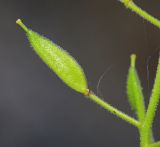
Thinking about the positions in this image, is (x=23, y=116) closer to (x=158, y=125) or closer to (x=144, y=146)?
(x=158, y=125)

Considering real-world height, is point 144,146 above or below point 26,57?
below

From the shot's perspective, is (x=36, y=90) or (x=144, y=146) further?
(x=36, y=90)

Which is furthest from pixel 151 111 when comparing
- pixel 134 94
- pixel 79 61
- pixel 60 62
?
pixel 79 61

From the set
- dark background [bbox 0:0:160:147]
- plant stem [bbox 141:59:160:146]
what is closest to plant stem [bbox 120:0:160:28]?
plant stem [bbox 141:59:160:146]

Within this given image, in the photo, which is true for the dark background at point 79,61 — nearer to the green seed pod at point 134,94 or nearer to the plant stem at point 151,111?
the green seed pod at point 134,94

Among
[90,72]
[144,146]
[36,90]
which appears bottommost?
[144,146]

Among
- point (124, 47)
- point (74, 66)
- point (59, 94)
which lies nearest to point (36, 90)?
point (59, 94)

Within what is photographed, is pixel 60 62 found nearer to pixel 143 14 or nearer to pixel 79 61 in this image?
pixel 143 14
